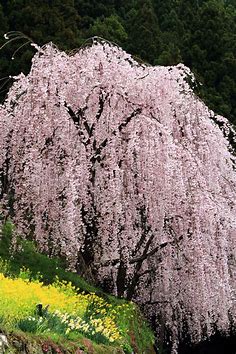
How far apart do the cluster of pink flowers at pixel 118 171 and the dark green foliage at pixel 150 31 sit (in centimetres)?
1069

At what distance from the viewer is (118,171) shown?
855 centimetres

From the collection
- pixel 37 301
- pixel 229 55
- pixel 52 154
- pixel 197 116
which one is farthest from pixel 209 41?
pixel 37 301

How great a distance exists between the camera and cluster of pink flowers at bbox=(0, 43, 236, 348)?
8516mm

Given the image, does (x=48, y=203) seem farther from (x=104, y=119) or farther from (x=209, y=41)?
(x=209, y=41)

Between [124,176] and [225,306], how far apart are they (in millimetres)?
2981

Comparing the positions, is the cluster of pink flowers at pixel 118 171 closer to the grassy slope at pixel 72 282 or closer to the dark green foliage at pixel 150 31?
the grassy slope at pixel 72 282

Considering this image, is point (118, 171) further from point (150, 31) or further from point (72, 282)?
point (150, 31)

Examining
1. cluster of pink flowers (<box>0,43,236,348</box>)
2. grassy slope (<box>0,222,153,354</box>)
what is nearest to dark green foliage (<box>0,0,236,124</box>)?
cluster of pink flowers (<box>0,43,236,348</box>)

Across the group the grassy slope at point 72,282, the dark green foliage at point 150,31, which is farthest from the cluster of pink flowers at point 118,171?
the dark green foliage at point 150,31

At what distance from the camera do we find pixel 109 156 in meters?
8.68

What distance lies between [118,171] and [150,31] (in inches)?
687

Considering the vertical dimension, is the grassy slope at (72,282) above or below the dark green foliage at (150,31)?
below

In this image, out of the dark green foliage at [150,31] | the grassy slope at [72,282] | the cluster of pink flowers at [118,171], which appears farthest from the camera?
the dark green foliage at [150,31]

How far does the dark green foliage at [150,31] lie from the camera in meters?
21.6
